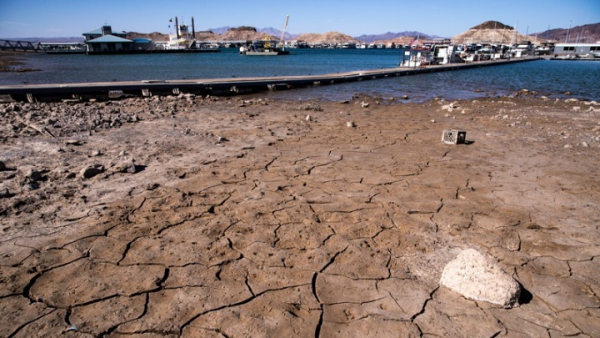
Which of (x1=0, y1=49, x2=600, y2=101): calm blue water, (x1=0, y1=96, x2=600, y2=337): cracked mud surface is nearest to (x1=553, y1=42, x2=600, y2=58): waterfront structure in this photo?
(x1=0, y1=49, x2=600, y2=101): calm blue water

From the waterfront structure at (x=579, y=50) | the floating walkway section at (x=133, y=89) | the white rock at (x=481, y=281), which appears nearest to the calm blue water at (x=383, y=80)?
the floating walkway section at (x=133, y=89)

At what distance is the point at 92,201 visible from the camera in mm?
3830

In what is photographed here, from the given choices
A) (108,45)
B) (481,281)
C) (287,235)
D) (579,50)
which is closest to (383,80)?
(287,235)

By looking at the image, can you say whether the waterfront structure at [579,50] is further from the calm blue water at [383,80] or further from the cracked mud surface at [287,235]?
the cracked mud surface at [287,235]

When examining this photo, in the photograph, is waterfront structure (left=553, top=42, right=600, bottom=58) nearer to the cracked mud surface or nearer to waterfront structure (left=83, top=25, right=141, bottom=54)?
the cracked mud surface

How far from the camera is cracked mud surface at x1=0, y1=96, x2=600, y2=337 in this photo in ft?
7.50

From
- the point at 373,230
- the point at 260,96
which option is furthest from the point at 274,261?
the point at 260,96

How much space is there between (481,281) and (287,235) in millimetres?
1649

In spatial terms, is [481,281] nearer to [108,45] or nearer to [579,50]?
[108,45]

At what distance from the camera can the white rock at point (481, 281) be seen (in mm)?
2393

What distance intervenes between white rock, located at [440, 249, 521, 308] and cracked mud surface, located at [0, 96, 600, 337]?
0.25 feet

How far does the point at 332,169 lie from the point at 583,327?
3.34m

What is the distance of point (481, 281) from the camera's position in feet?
8.04

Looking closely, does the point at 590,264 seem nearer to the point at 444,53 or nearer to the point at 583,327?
the point at 583,327
